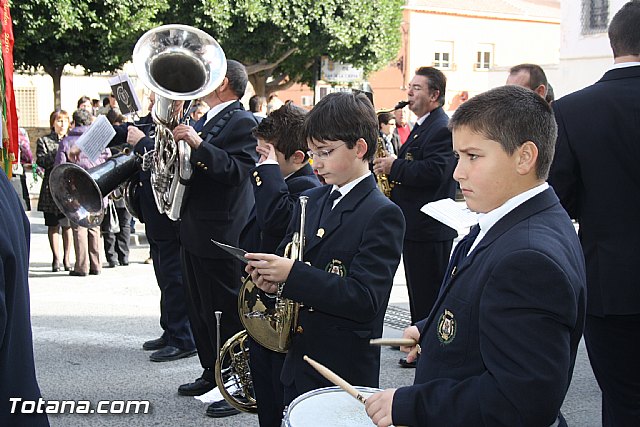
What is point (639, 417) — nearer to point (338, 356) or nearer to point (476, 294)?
point (338, 356)

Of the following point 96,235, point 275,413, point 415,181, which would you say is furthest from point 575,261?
point 96,235

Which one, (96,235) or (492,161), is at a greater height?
(492,161)

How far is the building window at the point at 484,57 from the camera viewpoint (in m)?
45.0

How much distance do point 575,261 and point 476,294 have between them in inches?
9.6

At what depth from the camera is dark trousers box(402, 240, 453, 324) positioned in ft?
18.5

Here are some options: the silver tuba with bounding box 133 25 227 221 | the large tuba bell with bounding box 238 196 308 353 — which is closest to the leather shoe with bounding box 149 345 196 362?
the silver tuba with bounding box 133 25 227 221

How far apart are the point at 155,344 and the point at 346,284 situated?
12.0 ft

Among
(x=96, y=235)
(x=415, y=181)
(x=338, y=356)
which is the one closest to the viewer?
(x=338, y=356)

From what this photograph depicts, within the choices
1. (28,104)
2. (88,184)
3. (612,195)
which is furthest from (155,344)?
(28,104)

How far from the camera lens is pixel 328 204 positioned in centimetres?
308

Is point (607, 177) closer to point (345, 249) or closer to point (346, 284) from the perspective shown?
point (345, 249)

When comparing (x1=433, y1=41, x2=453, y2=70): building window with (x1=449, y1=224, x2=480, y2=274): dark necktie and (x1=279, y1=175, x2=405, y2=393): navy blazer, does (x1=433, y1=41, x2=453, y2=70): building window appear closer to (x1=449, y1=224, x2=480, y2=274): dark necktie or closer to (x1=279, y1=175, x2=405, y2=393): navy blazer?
(x1=279, y1=175, x2=405, y2=393): navy blazer

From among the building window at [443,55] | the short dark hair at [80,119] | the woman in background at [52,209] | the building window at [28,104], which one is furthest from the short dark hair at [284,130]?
the building window at [443,55]

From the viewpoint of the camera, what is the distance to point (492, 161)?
1886 mm
